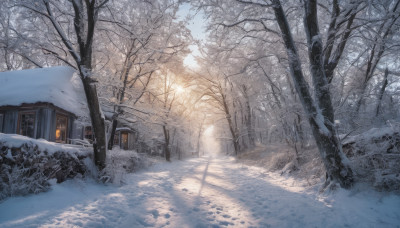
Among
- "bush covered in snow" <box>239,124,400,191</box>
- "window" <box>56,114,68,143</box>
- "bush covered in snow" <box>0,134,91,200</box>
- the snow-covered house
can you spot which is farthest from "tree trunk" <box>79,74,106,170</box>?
"window" <box>56,114,68,143</box>

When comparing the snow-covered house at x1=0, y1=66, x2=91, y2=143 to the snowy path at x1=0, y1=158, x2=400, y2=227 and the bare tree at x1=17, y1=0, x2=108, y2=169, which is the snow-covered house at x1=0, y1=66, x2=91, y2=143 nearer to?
the bare tree at x1=17, y1=0, x2=108, y2=169

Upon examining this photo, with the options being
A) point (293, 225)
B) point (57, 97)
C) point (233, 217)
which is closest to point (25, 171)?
point (233, 217)

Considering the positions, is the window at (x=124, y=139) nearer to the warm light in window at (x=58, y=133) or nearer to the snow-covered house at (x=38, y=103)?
the snow-covered house at (x=38, y=103)

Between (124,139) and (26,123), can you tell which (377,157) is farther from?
(124,139)

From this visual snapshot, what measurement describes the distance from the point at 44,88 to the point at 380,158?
51.5ft

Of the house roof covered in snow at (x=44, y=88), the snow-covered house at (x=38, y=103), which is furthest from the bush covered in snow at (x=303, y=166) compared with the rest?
the house roof covered in snow at (x=44, y=88)

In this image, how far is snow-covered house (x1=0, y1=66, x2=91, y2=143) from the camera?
37.0 ft

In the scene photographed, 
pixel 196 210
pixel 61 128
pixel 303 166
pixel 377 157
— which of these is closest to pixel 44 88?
Result: pixel 61 128

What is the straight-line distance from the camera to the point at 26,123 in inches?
484

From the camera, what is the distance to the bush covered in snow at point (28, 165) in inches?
168

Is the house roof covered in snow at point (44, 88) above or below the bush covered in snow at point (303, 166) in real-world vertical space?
above

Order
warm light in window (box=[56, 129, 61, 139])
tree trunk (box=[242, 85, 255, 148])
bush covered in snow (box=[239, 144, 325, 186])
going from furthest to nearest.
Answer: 1. tree trunk (box=[242, 85, 255, 148])
2. warm light in window (box=[56, 129, 61, 139])
3. bush covered in snow (box=[239, 144, 325, 186])

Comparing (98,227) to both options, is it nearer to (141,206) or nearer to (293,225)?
(141,206)

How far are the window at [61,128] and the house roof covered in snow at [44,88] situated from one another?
1456 millimetres
